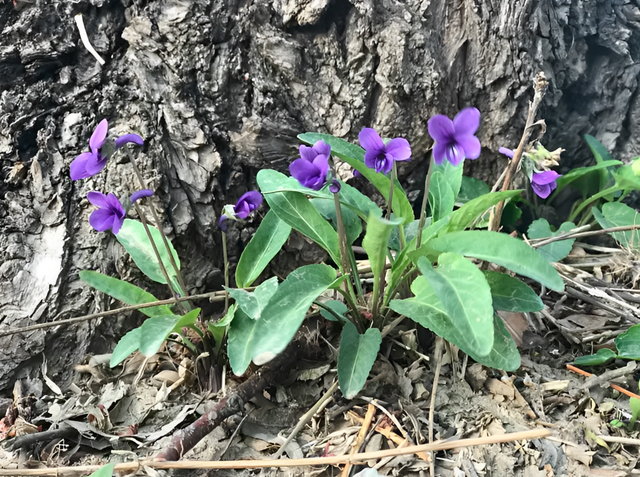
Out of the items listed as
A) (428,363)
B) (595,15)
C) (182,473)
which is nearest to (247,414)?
(182,473)

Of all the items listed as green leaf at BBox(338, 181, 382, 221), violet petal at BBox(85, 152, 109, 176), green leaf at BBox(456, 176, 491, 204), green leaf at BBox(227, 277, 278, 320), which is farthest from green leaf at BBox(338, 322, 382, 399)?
green leaf at BBox(456, 176, 491, 204)

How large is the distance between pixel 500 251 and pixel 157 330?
858 mm

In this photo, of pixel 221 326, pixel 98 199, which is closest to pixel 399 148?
pixel 221 326

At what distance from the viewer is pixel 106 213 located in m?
1.26

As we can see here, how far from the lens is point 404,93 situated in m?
1.77

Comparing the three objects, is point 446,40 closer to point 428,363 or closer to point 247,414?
point 428,363

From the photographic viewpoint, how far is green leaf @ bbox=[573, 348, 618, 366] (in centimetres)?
140

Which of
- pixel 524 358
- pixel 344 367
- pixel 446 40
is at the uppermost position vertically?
pixel 446 40

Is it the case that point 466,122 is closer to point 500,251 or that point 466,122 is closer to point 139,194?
point 500,251

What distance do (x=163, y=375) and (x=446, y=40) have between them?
1.63 m

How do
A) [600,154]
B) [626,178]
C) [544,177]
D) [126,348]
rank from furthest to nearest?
1. [600,154]
2. [626,178]
3. [544,177]
4. [126,348]

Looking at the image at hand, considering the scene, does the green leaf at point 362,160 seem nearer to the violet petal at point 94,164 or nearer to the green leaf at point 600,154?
the violet petal at point 94,164

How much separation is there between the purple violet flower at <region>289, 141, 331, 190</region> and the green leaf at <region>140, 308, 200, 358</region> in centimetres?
47

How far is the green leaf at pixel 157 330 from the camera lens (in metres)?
1.11
